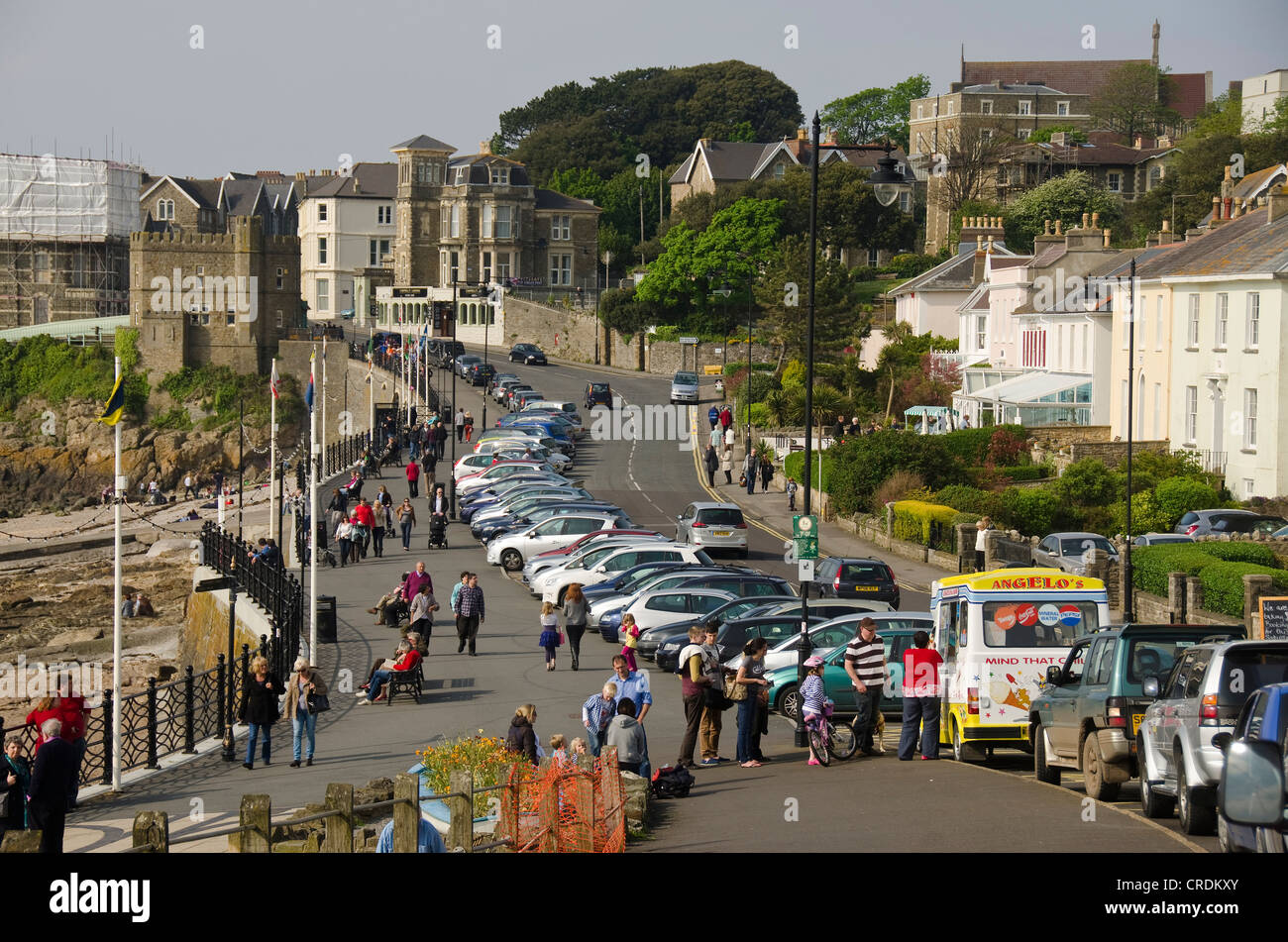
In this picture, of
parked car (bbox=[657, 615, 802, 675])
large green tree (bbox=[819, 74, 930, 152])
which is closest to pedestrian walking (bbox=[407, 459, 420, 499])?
parked car (bbox=[657, 615, 802, 675])

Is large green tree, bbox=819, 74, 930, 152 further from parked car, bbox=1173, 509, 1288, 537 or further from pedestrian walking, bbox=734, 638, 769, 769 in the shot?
pedestrian walking, bbox=734, 638, 769, 769

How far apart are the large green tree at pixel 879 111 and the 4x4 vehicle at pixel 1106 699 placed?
13368 cm

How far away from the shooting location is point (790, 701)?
21.4m

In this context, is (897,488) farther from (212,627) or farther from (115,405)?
(115,405)

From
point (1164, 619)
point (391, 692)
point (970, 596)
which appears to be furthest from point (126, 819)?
point (1164, 619)

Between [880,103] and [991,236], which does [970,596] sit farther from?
[880,103]

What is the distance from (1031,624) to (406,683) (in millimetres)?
9940

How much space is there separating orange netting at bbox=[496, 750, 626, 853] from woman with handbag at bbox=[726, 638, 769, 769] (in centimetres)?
445

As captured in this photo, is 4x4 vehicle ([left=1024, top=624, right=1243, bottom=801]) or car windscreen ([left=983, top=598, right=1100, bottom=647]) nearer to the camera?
4x4 vehicle ([left=1024, top=624, right=1243, bottom=801])

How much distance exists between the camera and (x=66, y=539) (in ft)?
202

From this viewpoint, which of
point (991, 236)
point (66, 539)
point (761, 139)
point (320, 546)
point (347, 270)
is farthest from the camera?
point (761, 139)

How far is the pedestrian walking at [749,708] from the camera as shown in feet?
58.0

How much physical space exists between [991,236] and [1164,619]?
199ft

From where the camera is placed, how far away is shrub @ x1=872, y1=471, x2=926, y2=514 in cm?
4569
